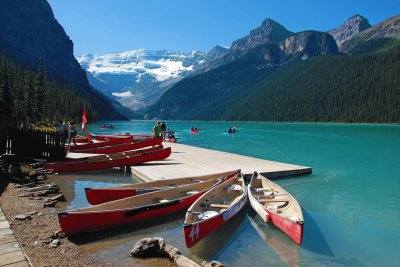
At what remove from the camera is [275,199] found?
543 inches

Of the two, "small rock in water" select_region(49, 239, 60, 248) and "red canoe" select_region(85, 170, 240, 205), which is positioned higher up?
"red canoe" select_region(85, 170, 240, 205)

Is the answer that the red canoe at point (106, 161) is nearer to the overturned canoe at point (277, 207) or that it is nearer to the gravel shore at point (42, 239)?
the gravel shore at point (42, 239)

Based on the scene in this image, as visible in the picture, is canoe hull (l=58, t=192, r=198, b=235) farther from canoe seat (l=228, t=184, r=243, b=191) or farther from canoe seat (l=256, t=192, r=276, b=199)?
canoe seat (l=256, t=192, r=276, b=199)

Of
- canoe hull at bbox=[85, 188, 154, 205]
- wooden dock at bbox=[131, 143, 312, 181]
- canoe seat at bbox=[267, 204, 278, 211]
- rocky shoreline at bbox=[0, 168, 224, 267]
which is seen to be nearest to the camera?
rocky shoreline at bbox=[0, 168, 224, 267]

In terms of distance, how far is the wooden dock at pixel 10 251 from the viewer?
7.50 metres

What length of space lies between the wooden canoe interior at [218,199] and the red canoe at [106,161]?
9.31m

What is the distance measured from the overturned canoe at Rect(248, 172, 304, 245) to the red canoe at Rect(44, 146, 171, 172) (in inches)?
361

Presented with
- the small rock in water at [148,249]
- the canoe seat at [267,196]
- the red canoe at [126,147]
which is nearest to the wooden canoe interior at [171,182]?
the canoe seat at [267,196]

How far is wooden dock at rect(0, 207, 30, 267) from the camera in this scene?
24.6 feet

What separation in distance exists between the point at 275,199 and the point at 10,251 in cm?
909

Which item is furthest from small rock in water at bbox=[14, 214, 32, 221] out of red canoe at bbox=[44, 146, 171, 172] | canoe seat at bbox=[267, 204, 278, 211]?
red canoe at bbox=[44, 146, 171, 172]

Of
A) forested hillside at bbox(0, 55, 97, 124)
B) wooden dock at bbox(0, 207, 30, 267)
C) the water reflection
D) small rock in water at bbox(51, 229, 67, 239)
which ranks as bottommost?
the water reflection

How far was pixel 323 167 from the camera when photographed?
98.5 ft

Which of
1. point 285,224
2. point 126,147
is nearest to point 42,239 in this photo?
point 285,224
